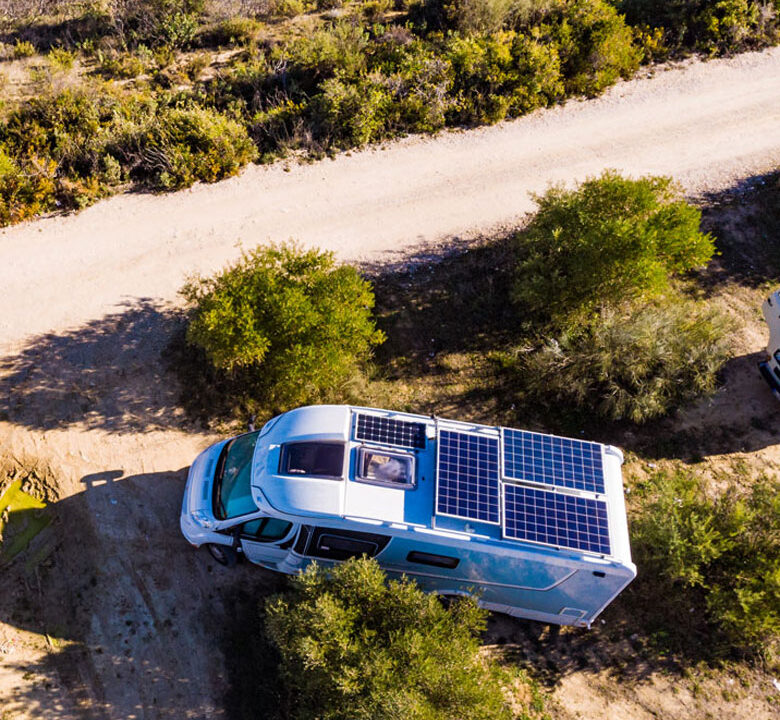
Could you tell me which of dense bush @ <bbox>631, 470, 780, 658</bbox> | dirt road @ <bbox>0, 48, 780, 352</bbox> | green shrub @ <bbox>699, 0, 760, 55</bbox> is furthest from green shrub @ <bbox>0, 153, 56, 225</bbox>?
green shrub @ <bbox>699, 0, 760, 55</bbox>

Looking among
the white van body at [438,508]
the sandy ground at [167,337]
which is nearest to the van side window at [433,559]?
the white van body at [438,508]

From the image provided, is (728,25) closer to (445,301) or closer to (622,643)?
(445,301)

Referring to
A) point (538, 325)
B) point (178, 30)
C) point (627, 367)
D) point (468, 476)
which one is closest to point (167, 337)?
point (468, 476)

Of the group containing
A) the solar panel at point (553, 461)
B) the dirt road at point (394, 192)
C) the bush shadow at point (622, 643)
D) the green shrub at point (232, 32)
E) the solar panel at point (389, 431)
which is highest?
the green shrub at point (232, 32)

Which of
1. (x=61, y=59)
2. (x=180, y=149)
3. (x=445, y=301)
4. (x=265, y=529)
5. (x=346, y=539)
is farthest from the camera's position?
(x=61, y=59)

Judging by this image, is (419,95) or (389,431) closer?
(389,431)

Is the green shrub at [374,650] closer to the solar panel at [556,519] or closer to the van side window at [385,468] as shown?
the van side window at [385,468]
